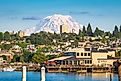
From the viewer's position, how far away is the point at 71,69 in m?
94.2

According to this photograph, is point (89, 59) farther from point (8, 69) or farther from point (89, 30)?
point (89, 30)

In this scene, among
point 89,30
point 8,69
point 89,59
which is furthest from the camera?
point 89,30

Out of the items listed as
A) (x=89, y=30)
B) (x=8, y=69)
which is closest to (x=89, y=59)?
(x=8, y=69)

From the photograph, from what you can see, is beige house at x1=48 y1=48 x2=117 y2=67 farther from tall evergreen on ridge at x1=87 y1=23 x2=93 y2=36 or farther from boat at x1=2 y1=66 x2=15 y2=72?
tall evergreen on ridge at x1=87 y1=23 x2=93 y2=36

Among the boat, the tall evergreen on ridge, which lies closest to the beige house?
the boat

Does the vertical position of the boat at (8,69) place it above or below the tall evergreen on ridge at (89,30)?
below

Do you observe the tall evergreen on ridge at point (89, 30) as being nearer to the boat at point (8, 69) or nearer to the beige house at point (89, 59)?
the beige house at point (89, 59)

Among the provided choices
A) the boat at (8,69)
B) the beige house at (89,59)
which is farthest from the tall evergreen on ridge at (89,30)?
the boat at (8,69)

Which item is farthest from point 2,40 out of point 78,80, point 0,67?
point 78,80

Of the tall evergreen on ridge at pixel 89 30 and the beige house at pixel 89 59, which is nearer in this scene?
the beige house at pixel 89 59

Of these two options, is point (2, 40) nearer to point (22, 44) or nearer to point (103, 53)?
point (22, 44)

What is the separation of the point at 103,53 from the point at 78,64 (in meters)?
5.35

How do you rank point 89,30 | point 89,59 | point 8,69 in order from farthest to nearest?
point 89,30 < point 8,69 < point 89,59

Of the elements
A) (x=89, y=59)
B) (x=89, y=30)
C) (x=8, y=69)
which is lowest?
(x=8, y=69)
